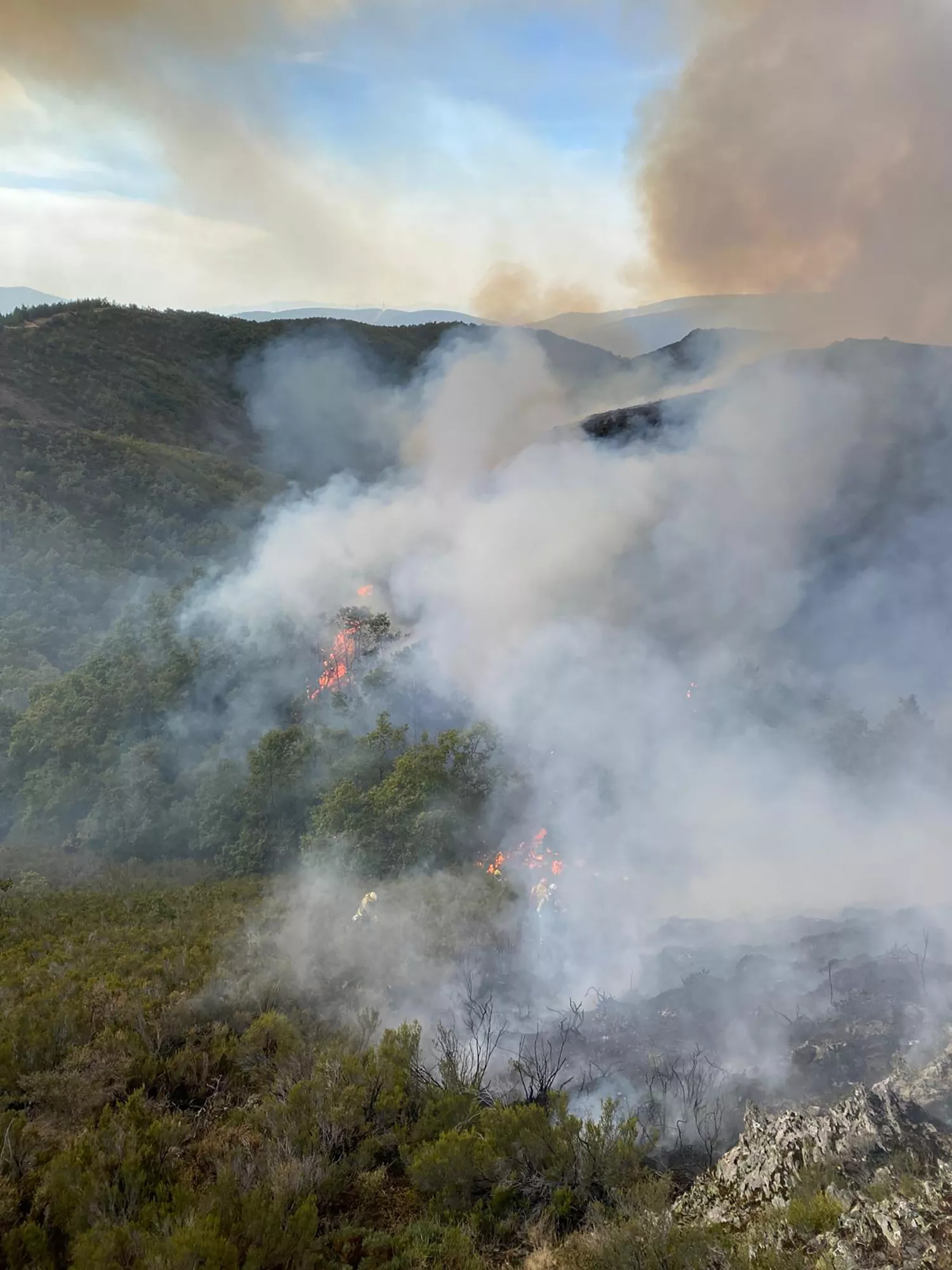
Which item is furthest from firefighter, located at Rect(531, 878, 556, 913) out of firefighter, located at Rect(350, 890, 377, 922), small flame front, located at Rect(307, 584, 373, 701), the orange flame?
the orange flame

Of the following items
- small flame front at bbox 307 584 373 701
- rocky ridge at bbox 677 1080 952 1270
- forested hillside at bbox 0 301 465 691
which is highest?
forested hillside at bbox 0 301 465 691

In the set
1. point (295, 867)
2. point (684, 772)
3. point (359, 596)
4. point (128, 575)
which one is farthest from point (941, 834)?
point (128, 575)

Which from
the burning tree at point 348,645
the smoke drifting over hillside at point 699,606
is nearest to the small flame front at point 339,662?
the burning tree at point 348,645

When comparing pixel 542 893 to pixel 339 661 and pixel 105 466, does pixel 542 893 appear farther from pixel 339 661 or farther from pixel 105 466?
pixel 105 466

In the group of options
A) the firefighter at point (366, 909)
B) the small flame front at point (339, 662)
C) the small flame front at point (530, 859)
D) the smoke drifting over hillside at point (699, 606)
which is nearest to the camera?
the firefighter at point (366, 909)

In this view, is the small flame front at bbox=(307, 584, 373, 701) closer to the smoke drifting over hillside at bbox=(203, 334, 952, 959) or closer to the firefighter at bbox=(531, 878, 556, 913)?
the smoke drifting over hillside at bbox=(203, 334, 952, 959)

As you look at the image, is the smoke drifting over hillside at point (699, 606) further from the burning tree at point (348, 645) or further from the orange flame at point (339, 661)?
the orange flame at point (339, 661)

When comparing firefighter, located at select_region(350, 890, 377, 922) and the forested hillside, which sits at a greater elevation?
the forested hillside

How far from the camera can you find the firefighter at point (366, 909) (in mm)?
14773

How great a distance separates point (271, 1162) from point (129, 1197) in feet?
4.11

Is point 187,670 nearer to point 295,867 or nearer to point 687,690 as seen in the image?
point 295,867

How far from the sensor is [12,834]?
75.1 feet

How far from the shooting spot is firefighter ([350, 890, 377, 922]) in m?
14.8

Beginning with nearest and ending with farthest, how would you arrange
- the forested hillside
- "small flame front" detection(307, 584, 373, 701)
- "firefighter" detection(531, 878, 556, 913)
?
1. "firefighter" detection(531, 878, 556, 913)
2. "small flame front" detection(307, 584, 373, 701)
3. the forested hillside
